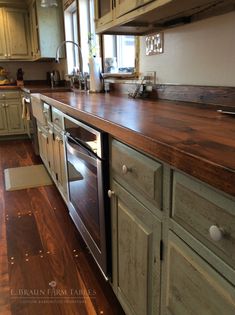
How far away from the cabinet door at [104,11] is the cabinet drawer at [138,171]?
1074mm

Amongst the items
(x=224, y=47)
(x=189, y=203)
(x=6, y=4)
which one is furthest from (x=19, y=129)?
(x=189, y=203)

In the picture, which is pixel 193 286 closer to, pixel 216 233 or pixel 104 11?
pixel 216 233

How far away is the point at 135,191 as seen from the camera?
924 mm

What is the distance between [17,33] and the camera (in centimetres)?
493

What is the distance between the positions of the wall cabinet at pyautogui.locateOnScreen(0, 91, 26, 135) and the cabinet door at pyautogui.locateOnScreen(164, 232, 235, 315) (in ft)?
15.4

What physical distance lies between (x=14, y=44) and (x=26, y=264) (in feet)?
14.4

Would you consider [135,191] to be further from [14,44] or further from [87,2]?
[14,44]

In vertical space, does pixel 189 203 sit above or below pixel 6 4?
below

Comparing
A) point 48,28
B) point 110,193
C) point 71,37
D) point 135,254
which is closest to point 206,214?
point 135,254

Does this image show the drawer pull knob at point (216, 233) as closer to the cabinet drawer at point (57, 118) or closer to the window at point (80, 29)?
the cabinet drawer at point (57, 118)

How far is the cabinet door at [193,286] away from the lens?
0.57 metres

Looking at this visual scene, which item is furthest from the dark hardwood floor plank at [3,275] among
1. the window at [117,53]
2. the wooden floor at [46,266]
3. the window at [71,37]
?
the window at [71,37]

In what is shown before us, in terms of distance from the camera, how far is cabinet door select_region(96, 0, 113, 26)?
68.3 inches

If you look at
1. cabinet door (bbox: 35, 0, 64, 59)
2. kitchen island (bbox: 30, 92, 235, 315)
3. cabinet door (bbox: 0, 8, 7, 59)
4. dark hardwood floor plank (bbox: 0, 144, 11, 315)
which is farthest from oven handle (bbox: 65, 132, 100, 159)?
cabinet door (bbox: 0, 8, 7, 59)
